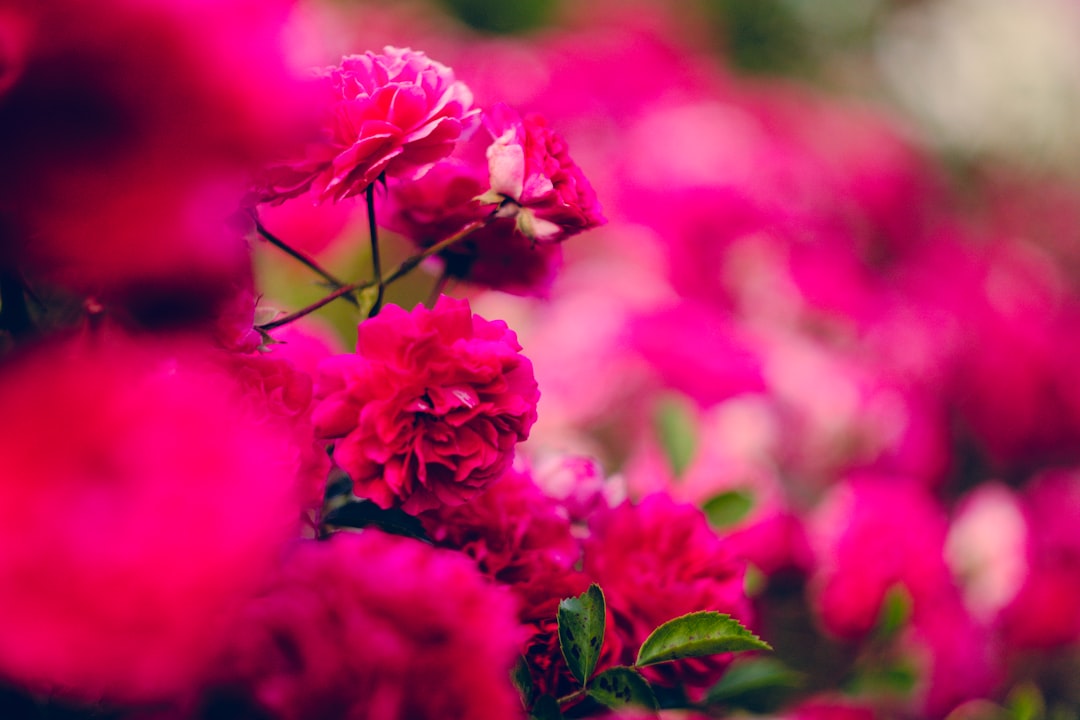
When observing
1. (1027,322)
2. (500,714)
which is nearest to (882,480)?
(1027,322)

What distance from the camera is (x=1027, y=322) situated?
142 cm

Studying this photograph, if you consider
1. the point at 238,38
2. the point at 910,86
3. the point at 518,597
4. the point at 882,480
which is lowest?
the point at 910,86

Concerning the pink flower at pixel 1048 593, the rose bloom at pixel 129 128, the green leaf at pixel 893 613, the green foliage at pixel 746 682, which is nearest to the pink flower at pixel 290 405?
the rose bloom at pixel 129 128

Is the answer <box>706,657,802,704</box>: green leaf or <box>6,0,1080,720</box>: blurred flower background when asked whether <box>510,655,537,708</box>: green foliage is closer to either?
<box>6,0,1080,720</box>: blurred flower background

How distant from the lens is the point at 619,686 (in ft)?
1.45

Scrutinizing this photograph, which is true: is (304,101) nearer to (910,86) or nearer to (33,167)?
(33,167)

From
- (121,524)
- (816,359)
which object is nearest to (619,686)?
(121,524)

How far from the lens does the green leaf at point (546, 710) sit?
41 cm

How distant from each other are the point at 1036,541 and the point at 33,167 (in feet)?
3.56

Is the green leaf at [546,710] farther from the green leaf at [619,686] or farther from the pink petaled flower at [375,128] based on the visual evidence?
the pink petaled flower at [375,128]

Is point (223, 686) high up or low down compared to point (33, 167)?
down

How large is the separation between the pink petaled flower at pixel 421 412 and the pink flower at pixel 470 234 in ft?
0.29

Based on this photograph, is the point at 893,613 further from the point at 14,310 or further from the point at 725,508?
the point at 14,310

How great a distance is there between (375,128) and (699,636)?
11.0 inches
